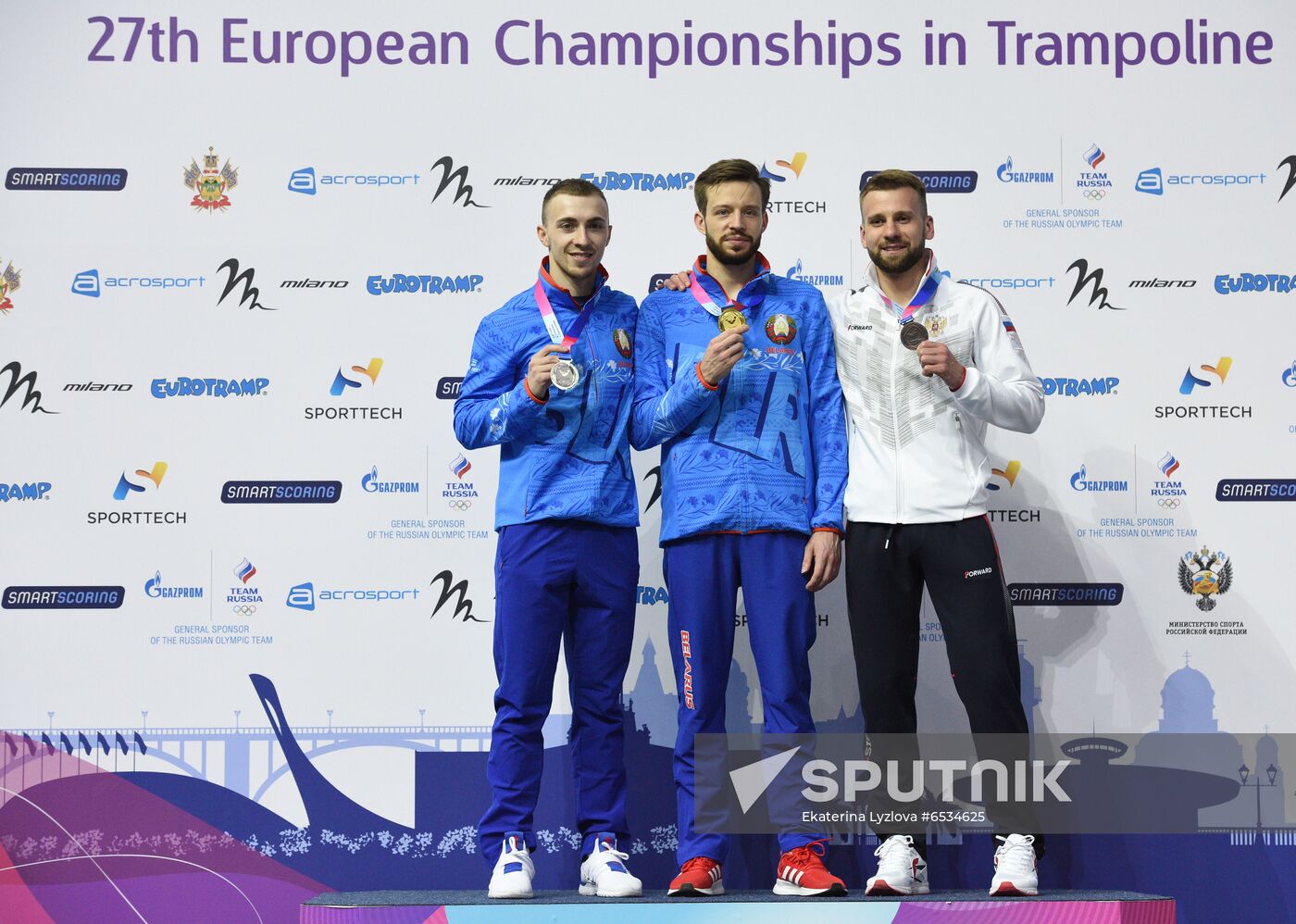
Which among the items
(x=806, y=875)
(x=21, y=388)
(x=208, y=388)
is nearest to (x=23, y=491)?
(x=21, y=388)

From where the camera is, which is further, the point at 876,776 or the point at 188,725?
the point at 188,725

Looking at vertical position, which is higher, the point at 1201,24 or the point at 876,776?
the point at 1201,24

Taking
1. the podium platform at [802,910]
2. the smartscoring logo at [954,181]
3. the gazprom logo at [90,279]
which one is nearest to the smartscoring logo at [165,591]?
the gazprom logo at [90,279]

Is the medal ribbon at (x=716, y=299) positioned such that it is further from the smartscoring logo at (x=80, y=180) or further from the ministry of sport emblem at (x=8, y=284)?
the ministry of sport emblem at (x=8, y=284)

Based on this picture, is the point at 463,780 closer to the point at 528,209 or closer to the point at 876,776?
the point at 876,776

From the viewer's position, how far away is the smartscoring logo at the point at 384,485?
397 centimetres

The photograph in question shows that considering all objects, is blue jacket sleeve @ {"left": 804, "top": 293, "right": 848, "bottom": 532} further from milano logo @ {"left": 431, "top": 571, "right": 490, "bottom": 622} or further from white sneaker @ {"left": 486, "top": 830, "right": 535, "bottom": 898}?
milano logo @ {"left": 431, "top": 571, "right": 490, "bottom": 622}

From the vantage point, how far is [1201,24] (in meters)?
4.07

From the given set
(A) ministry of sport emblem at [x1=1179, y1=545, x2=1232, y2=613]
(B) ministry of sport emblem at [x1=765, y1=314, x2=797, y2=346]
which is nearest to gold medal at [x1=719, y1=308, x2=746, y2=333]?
(B) ministry of sport emblem at [x1=765, y1=314, x2=797, y2=346]

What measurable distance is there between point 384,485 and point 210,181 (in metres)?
1.16

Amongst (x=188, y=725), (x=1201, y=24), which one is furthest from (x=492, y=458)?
(x=1201, y=24)

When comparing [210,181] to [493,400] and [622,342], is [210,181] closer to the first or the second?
[493,400]

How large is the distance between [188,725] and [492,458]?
1.29 metres

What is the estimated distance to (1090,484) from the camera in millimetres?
3975
